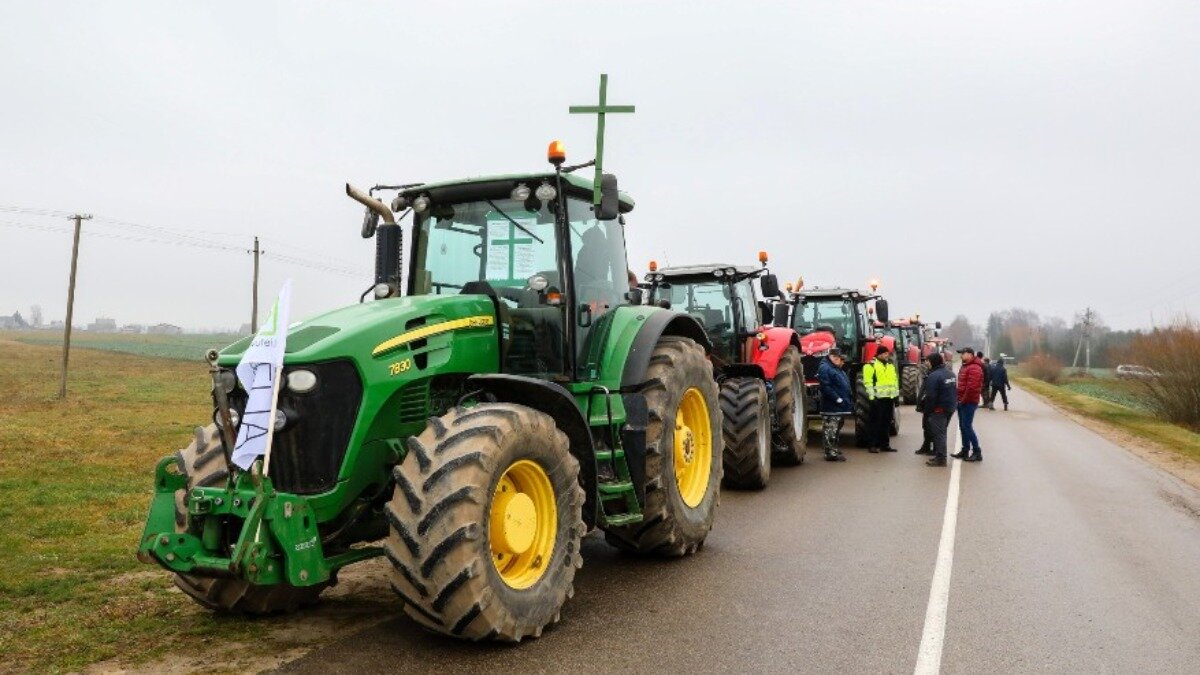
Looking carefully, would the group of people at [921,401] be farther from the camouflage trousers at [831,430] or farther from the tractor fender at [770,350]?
the tractor fender at [770,350]

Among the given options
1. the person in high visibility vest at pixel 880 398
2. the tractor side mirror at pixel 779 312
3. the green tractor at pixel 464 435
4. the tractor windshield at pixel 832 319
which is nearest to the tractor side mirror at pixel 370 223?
the green tractor at pixel 464 435

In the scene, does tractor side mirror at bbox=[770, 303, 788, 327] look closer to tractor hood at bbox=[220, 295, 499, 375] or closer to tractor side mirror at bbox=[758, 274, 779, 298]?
tractor side mirror at bbox=[758, 274, 779, 298]

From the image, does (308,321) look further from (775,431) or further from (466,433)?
(775,431)

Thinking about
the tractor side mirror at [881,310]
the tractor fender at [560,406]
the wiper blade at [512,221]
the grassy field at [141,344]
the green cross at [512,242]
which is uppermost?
the grassy field at [141,344]

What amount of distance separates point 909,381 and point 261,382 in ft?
65.4

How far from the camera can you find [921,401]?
12.9 m

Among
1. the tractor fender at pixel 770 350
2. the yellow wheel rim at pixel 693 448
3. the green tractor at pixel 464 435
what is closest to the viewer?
the green tractor at pixel 464 435

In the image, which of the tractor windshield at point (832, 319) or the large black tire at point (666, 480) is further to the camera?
the tractor windshield at point (832, 319)

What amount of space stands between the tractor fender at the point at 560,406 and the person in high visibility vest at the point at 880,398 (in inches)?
362

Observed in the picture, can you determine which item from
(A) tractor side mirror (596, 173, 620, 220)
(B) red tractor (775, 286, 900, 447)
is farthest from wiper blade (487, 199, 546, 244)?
(B) red tractor (775, 286, 900, 447)

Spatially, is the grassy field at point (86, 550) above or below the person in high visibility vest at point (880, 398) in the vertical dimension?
below

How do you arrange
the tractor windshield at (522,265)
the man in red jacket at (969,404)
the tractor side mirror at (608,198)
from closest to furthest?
1. the tractor side mirror at (608,198)
2. the tractor windshield at (522,265)
3. the man in red jacket at (969,404)

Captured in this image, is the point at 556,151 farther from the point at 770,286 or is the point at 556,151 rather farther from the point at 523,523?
the point at 770,286

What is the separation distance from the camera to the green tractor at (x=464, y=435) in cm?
406
